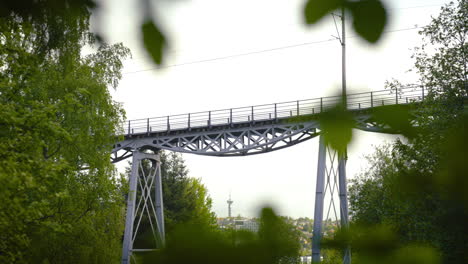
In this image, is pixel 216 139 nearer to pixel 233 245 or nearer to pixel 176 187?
pixel 176 187

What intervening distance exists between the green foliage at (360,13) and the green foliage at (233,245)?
0.47 meters

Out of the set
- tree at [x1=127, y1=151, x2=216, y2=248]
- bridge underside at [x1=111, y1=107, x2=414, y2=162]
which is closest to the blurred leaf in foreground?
bridge underside at [x1=111, y1=107, x2=414, y2=162]

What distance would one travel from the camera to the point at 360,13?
3.73ft

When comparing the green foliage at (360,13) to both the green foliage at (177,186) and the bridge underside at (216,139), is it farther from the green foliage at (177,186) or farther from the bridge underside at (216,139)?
the green foliage at (177,186)

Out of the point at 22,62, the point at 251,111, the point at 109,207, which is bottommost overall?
the point at 109,207

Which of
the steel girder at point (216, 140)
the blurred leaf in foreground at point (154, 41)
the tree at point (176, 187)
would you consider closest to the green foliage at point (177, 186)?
the tree at point (176, 187)

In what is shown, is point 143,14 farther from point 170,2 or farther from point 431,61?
point 431,61

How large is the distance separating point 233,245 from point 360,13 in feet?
2.06

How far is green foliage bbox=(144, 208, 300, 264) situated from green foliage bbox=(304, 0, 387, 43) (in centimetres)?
47

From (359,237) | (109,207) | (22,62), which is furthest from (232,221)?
(109,207)

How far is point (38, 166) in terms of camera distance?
7957 mm

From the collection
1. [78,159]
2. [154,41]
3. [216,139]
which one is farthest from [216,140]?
[154,41]

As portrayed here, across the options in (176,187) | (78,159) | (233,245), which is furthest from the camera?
(176,187)

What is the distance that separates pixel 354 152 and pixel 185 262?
467mm
